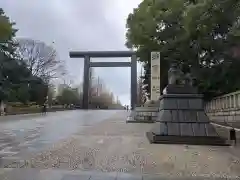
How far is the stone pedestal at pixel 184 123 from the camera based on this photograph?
11.3 m

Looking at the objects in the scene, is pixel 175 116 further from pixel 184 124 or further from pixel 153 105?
pixel 153 105

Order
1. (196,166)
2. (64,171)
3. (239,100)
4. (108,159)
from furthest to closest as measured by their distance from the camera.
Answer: (239,100) → (108,159) → (196,166) → (64,171)

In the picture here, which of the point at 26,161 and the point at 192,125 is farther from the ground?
the point at 192,125

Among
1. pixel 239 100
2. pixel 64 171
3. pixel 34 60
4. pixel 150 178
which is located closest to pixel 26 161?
pixel 64 171

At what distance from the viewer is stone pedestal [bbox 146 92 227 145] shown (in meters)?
11.3

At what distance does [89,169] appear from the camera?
7.26 m

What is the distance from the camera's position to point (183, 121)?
11734 mm

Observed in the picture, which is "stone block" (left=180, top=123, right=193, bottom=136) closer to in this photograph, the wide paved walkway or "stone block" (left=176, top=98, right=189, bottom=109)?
"stone block" (left=176, top=98, right=189, bottom=109)

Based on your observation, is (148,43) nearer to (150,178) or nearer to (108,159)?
(108,159)

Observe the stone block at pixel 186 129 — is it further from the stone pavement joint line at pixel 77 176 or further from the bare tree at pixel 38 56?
the bare tree at pixel 38 56

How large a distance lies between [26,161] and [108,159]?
6.08 ft

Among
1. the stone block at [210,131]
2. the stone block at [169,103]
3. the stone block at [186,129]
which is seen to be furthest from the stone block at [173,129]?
the stone block at [210,131]

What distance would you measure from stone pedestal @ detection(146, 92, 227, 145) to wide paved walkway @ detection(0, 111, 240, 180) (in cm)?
71

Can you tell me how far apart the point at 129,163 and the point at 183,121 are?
4.27m
